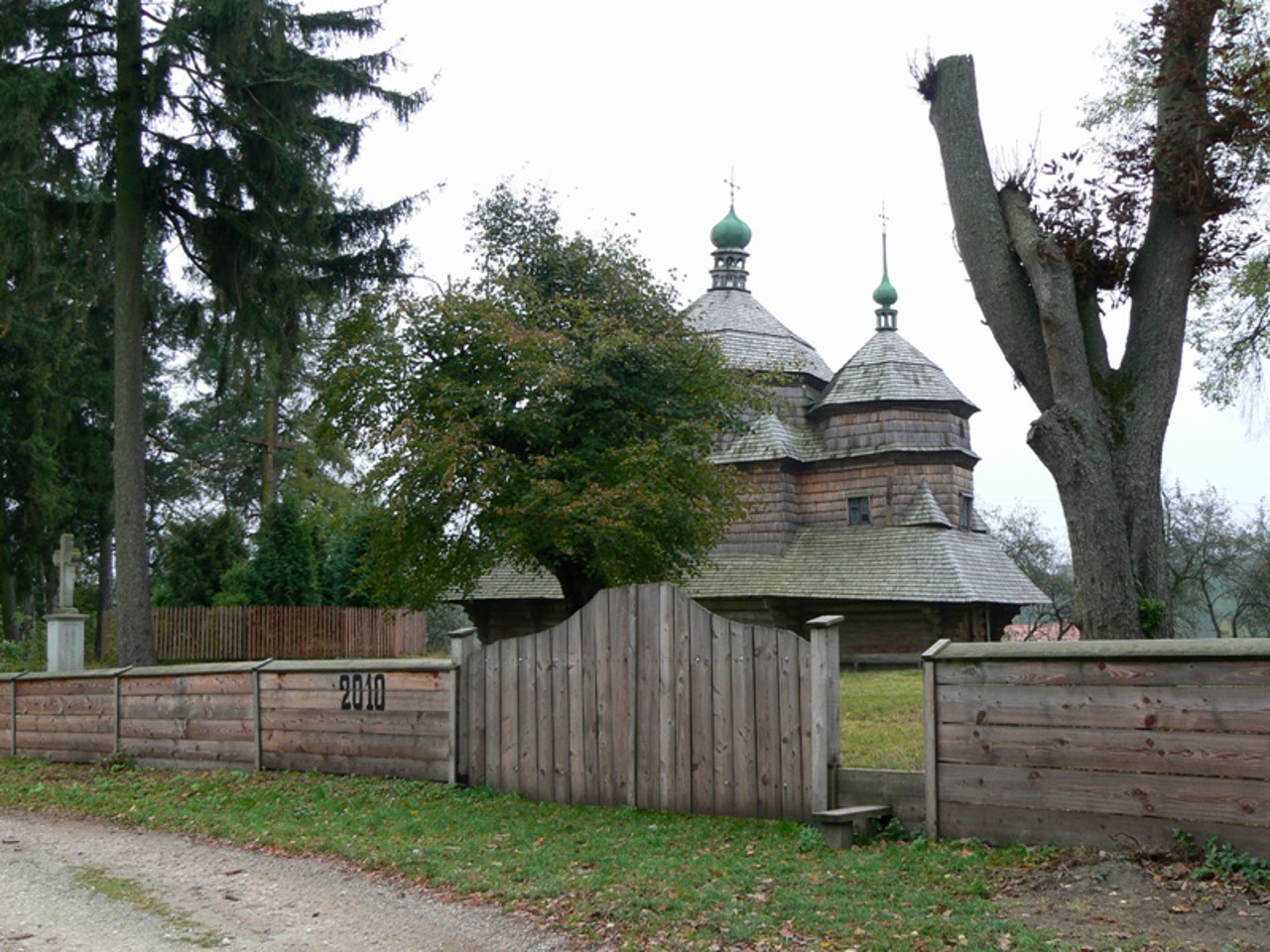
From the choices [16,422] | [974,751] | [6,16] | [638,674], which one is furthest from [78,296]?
[974,751]

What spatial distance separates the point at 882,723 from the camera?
16766mm

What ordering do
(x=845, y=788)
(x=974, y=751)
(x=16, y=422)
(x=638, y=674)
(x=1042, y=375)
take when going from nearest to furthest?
(x=974, y=751) < (x=845, y=788) < (x=638, y=674) < (x=1042, y=375) < (x=16, y=422)

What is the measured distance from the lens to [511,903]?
744 centimetres

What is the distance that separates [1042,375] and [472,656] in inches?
229

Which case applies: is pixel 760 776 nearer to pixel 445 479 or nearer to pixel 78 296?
pixel 445 479

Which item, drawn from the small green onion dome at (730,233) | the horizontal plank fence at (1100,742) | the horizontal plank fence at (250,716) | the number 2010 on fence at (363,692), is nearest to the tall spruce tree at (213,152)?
the horizontal plank fence at (250,716)

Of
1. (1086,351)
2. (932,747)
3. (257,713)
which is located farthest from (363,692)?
(1086,351)

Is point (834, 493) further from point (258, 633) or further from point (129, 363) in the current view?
point (129, 363)

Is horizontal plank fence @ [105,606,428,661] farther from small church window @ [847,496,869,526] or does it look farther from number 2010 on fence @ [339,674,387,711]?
number 2010 on fence @ [339,674,387,711]

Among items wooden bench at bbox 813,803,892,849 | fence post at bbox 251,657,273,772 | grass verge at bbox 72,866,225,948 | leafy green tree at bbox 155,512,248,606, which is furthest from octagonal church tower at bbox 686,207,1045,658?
grass verge at bbox 72,866,225,948

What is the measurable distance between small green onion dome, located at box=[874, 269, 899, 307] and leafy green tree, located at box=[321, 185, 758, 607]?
20.6m

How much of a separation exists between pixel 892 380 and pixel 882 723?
64.2 ft

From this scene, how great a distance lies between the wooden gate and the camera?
9.10m

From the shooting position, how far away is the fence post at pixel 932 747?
8.29 metres
